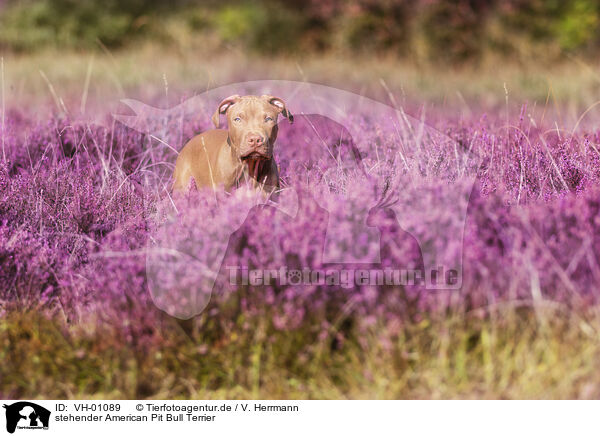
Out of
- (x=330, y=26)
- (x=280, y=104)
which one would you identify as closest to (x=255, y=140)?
(x=280, y=104)

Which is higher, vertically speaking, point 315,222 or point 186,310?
point 315,222

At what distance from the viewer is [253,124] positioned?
134 inches

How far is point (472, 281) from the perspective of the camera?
9.29 feet

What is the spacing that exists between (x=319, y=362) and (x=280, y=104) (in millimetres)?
1454

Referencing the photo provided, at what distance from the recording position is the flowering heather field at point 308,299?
2.66m

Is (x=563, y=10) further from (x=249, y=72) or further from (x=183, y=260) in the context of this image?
(x=183, y=260)

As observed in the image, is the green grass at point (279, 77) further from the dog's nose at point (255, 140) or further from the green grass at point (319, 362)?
the green grass at point (319, 362)

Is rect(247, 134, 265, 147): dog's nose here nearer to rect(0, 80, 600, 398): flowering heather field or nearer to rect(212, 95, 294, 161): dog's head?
rect(212, 95, 294, 161): dog's head
